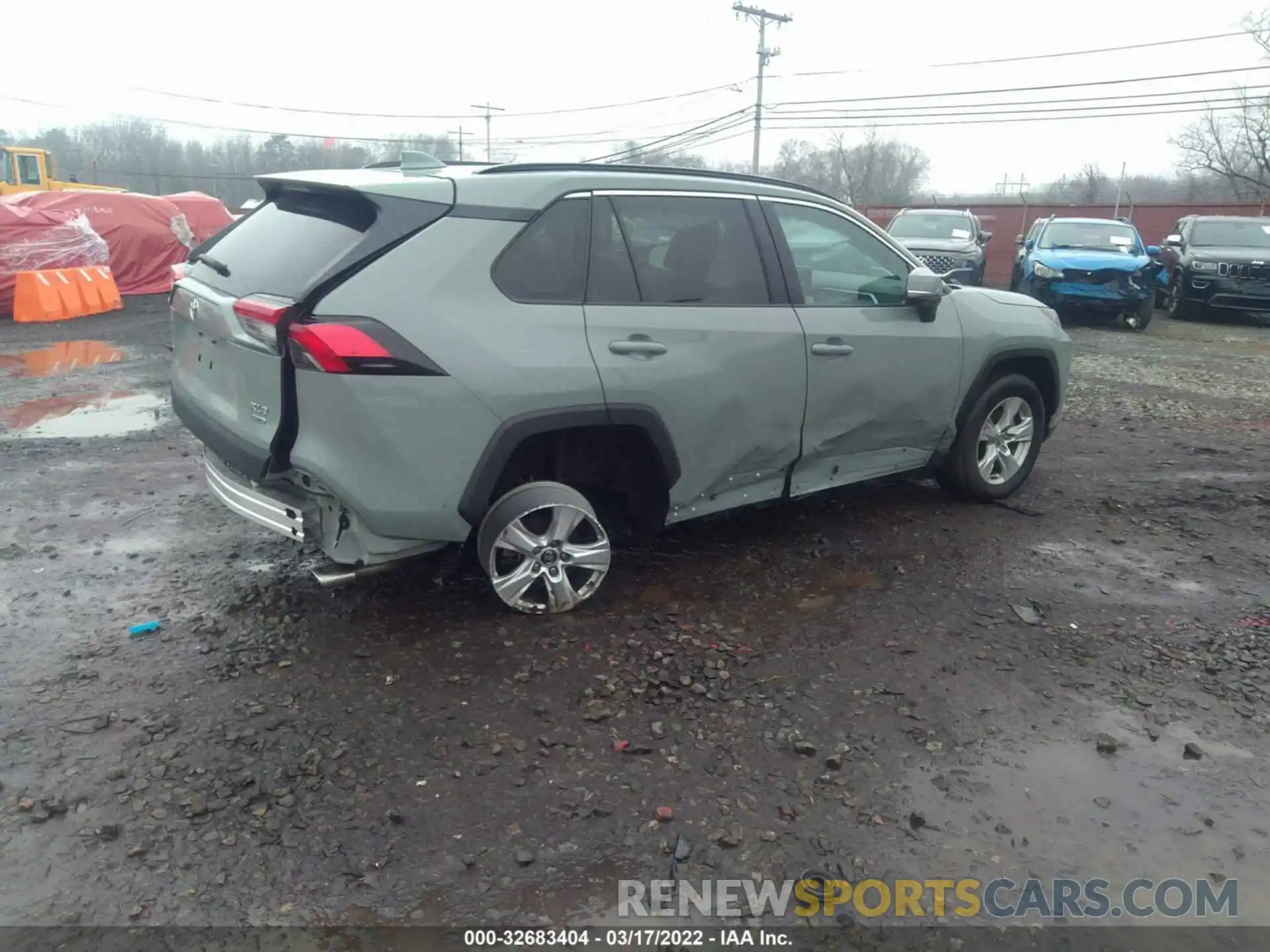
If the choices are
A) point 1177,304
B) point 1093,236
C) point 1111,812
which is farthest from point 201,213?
point 1111,812

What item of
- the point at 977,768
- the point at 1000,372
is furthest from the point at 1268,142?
the point at 977,768

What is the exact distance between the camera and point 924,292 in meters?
4.79

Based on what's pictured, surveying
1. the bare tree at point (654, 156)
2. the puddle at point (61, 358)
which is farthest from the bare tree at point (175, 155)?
the puddle at point (61, 358)

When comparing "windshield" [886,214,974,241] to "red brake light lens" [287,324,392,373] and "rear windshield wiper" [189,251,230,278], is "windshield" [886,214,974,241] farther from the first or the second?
"red brake light lens" [287,324,392,373]

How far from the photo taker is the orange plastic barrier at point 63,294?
14250mm

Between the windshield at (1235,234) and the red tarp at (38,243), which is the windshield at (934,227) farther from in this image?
the red tarp at (38,243)

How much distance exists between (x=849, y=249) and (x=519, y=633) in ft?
8.37

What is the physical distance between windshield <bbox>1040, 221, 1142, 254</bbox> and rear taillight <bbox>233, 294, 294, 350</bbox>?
47.7ft

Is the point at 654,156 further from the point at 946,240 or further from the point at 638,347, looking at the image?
the point at 638,347

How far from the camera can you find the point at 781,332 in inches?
171

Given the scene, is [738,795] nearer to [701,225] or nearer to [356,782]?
[356,782]

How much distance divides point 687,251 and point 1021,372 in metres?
2.53

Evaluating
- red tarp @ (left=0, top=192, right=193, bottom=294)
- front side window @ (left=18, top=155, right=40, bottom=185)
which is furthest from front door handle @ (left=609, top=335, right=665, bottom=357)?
front side window @ (left=18, top=155, right=40, bottom=185)

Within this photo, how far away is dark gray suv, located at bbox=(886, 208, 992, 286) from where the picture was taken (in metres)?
16.5
